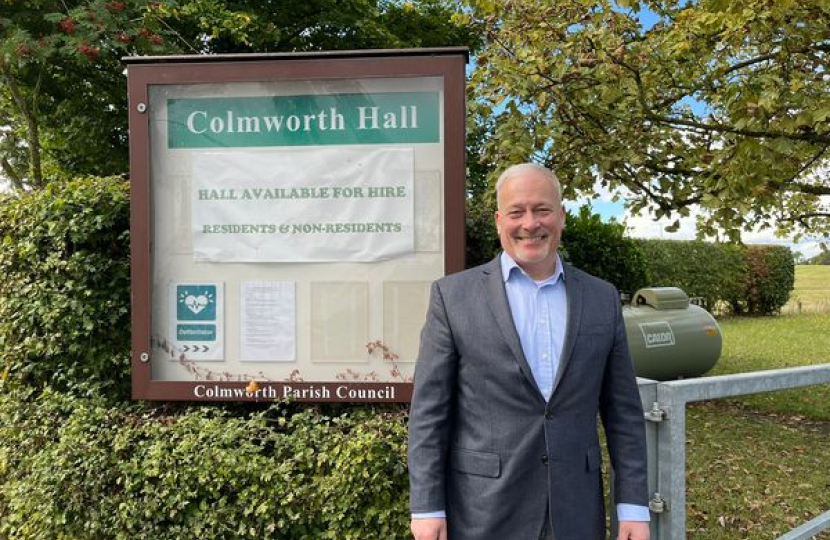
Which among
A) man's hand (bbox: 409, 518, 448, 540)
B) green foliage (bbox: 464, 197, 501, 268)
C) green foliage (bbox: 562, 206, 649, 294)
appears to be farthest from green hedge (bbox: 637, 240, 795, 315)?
man's hand (bbox: 409, 518, 448, 540)

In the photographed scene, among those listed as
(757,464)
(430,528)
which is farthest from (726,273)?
(430,528)

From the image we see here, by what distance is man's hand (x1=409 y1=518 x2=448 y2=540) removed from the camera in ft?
6.41

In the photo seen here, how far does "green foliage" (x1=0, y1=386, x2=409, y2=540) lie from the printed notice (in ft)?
1.00

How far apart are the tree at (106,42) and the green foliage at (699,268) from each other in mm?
9584

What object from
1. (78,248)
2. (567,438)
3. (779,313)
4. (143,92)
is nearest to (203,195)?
(143,92)

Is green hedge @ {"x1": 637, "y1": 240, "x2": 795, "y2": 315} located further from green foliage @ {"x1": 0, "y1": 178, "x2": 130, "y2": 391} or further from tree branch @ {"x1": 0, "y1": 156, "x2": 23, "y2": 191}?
→ green foliage @ {"x1": 0, "y1": 178, "x2": 130, "y2": 391}

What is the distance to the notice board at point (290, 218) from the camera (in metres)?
3.30

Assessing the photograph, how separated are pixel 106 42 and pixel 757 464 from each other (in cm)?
800

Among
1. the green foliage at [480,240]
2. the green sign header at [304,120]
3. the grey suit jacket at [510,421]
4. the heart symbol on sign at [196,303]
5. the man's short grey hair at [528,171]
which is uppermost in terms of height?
the green sign header at [304,120]

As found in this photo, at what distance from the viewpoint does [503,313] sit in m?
1.98

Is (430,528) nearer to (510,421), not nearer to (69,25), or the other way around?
(510,421)

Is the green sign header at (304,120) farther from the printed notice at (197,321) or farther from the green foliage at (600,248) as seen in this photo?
the green foliage at (600,248)

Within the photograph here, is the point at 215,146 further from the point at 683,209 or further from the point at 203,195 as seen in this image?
the point at 683,209

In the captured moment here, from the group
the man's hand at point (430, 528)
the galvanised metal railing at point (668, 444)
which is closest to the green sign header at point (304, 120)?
the galvanised metal railing at point (668, 444)
